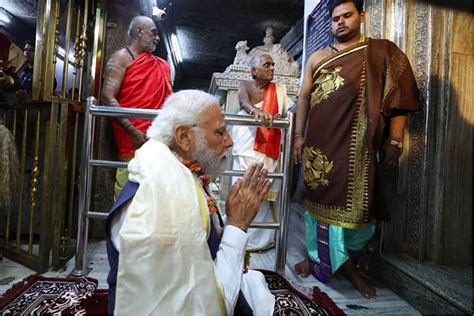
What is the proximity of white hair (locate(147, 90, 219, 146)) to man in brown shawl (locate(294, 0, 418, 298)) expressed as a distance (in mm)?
1018

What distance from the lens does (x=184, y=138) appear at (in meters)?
1.24

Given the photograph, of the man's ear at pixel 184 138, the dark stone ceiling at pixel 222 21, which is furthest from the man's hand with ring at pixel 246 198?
the dark stone ceiling at pixel 222 21

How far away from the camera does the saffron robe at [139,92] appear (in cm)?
259

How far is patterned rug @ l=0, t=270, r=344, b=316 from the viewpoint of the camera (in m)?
1.55

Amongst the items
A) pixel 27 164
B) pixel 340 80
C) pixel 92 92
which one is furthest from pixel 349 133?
pixel 27 164

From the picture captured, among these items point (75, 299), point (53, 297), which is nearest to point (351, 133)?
point (75, 299)

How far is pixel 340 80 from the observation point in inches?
77.3

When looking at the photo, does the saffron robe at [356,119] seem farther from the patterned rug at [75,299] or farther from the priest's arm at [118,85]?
the priest's arm at [118,85]

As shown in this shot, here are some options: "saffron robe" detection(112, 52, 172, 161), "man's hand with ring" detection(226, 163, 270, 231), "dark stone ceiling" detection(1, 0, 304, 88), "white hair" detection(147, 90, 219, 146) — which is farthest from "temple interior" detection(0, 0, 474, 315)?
"dark stone ceiling" detection(1, 0, 304, 88)

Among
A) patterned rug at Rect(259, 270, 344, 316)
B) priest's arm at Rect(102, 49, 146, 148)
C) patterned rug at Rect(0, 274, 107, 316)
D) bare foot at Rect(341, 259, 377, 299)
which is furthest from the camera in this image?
priest's arm at Rect(102, 49, 146, 148)

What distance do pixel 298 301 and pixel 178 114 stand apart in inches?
50.8

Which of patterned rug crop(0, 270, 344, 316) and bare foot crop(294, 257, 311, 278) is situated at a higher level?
bare foot crop(294, 257, 311, 278)

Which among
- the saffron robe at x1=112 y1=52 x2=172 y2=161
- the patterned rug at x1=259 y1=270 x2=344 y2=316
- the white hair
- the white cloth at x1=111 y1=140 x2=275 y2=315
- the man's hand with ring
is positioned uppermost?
the saffron robe at x1=112 y1=52 x2=172 y2=161

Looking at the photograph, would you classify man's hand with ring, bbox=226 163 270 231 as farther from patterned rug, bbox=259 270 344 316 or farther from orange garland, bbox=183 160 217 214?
patterned rug, bbox=259 270 344 316
